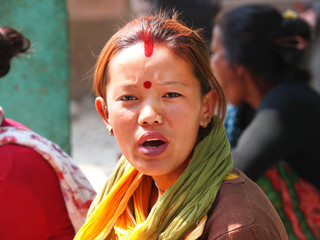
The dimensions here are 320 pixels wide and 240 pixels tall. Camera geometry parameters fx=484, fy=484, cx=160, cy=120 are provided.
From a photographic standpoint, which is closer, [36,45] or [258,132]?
[258,132]

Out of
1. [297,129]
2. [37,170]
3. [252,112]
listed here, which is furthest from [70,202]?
[252,112]

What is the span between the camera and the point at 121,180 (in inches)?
67.6

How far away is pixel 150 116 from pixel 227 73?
6.36 ft

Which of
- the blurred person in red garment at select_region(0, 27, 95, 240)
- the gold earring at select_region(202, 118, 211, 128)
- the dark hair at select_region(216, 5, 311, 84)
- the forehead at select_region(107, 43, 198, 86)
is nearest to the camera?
the forehead at select_region(107, 43, 198, 86)

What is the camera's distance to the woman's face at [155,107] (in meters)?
1.46

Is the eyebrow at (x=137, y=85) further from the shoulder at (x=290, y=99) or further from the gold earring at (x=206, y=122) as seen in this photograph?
the shoulder at (x=290, y=99)

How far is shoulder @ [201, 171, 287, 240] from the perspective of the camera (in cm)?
136

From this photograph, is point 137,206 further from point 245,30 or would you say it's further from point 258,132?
point 245,30

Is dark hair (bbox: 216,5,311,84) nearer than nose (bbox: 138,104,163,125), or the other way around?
nose (bbox: 138,104,163,125)

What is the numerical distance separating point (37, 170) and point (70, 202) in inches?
7.8

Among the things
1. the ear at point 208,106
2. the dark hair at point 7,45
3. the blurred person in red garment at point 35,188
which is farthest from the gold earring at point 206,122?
the dark hair at point 7,45

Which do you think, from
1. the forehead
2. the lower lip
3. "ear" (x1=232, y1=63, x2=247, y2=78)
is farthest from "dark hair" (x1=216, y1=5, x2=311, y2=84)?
the lower lip

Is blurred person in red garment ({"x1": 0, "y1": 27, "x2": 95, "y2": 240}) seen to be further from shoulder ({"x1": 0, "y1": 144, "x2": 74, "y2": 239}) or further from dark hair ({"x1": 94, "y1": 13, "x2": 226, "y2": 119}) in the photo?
dark hair ({"x1": 94, "y1": 13, "x2": 226, "y2": 119})

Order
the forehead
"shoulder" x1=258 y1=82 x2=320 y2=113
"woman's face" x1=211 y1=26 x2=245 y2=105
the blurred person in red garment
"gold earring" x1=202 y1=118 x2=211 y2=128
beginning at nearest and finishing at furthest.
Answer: the forehead
"gold earring" x1=202 y1=118 x2=211 y2=128
the blurred person in red garment
"shoulder" x1=258 y1=82 x2=320 y2=113
"woman's face" x1=211 y1=26 x2=245 y2=105
